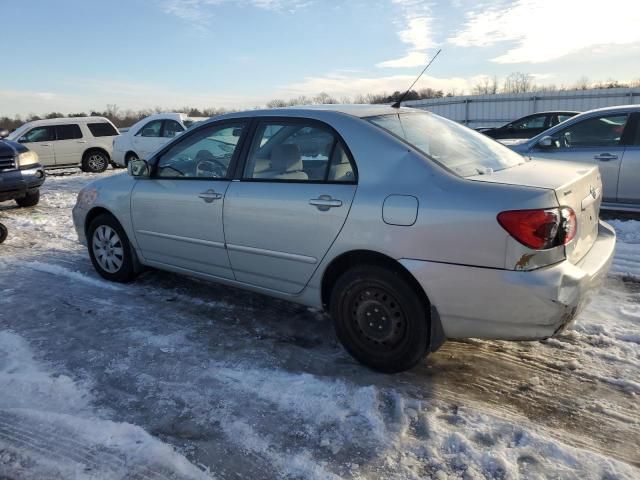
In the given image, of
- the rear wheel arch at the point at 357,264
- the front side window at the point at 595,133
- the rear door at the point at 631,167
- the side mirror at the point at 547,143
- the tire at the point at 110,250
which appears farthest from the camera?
the side mirror at the point at 547,143

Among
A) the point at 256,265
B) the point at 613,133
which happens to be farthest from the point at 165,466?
the point at 613,133

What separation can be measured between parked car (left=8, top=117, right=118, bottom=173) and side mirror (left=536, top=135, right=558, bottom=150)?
13.5 m

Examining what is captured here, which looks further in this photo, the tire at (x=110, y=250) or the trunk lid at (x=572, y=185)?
the tire at (x=110, y=250)

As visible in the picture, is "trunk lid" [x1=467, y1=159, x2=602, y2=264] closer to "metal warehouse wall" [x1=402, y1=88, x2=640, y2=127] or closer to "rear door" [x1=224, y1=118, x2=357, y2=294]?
"rear door" [x1=224, y1=118, x2=357, y2=294]

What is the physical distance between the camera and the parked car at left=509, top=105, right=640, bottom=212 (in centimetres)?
651

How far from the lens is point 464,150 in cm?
350

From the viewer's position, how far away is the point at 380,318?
3186 mm

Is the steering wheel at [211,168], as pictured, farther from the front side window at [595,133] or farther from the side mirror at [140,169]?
the front side window at [595,133]

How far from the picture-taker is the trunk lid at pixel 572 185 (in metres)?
2.88

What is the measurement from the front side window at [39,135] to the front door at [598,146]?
14.5 meters

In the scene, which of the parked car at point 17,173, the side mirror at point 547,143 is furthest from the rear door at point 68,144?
the side mirror at point 547,143

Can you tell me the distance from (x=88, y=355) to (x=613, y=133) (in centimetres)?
668

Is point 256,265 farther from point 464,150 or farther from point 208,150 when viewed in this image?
point 464,150

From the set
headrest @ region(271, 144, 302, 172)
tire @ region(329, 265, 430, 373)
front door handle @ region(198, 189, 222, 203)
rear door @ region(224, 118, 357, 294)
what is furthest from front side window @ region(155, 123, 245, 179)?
tire @ region(329, 265, 430, 373)
